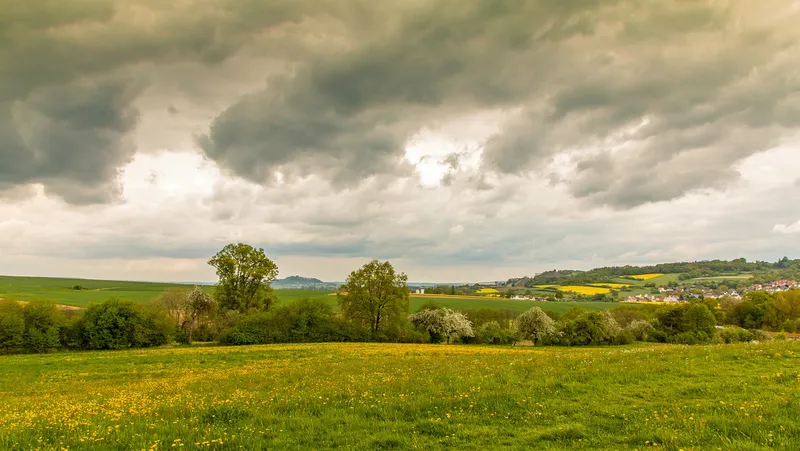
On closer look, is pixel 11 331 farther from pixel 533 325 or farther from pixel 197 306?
pixel 533 325

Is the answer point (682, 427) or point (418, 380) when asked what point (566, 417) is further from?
point (418, 380)

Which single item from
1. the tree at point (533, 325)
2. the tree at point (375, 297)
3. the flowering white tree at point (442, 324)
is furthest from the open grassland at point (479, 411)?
the flowering white tree at point (442, 324)

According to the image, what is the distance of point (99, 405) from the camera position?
551 inches

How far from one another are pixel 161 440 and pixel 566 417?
10319mm

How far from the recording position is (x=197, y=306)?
6347 cm

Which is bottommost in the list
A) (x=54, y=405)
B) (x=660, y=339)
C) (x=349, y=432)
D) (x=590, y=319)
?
(x=660, y=339)

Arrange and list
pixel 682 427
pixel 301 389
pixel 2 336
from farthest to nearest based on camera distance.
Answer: pixel 2 336 → pixel 301 389 → pixel 682 427

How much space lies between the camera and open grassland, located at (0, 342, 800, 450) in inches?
342

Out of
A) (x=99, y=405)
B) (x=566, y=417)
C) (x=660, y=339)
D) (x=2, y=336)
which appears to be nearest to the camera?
(x=566, y=417)

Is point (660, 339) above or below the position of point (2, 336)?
below

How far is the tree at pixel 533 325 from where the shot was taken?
7375 cm

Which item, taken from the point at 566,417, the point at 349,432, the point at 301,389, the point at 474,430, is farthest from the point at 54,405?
the point at 566,417

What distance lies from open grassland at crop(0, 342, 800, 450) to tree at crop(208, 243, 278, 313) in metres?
50.4

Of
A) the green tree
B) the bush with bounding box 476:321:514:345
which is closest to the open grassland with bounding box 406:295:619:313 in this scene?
the green tree
